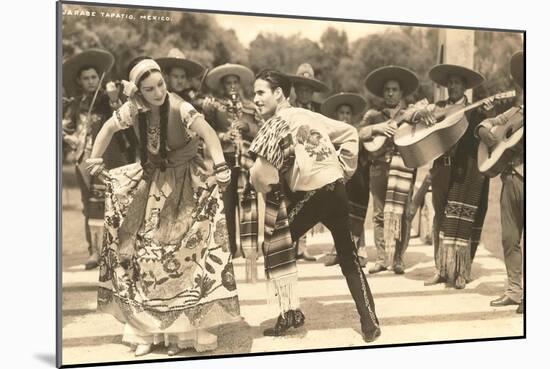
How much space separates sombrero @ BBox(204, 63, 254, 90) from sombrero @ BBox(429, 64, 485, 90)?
1.14 metres

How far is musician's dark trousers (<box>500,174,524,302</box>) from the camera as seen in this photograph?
520cm

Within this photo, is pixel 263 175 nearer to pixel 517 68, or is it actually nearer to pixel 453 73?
pixel 453 73

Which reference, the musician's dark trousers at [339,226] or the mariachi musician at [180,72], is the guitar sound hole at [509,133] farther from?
the mariachi musician at [180,72]

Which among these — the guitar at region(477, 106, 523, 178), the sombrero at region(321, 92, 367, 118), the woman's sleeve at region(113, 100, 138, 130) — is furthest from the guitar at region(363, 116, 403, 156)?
the woman's sleeve at region(113, 100, 138, 130)

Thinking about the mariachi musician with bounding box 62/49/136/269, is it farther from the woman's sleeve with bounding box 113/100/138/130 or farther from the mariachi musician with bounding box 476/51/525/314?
the mariachi musician with bounding box 476/51/525/314

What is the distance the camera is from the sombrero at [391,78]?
488 cm

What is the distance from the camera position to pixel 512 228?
5219 mm

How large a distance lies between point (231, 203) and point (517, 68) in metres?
2.01

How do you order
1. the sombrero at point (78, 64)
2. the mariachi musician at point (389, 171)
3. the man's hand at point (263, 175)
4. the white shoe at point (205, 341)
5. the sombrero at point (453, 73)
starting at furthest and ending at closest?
the sombrero at point (453, 73) → the mariachi musician at point (389, 171) → the man's hand at point (263, 175) → the white shoe at point (205, 341) → the sombrero at point (78, 64)

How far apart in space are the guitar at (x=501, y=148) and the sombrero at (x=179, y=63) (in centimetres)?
181

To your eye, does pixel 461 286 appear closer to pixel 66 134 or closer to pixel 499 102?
pixel 499 102

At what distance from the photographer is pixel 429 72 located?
16.4ft

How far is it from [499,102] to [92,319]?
2730 millimetres

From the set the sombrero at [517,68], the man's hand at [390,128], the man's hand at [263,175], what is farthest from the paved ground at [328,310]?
the sombrero at [517,68]
